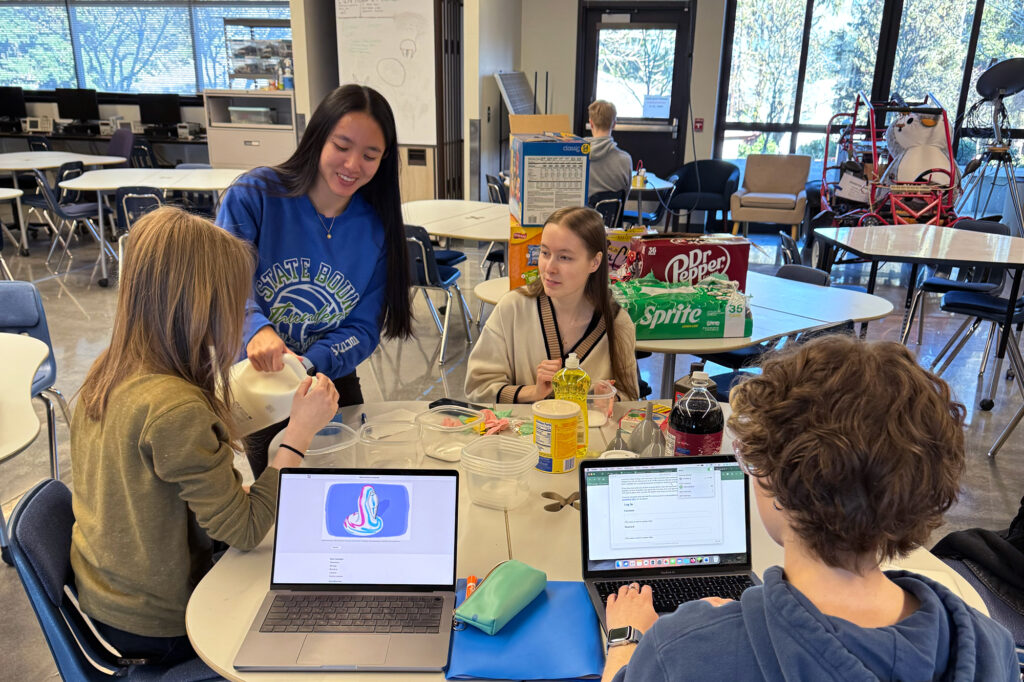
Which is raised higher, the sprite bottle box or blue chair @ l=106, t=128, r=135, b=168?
blue chair @ l=106, t=128, r=135, b=168

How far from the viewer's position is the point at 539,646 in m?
1.12

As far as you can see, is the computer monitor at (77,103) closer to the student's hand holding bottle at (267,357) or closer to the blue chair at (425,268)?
the blue chair at (425,268)

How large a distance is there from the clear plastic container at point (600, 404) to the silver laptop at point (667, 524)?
0.60 metres

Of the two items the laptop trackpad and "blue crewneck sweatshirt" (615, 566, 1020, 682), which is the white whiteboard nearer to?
the laptop trackpad

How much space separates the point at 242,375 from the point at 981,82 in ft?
22.5

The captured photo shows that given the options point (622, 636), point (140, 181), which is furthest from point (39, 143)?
point (622, 636)

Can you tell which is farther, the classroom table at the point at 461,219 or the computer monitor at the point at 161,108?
the computer monitor at the point at 161,108

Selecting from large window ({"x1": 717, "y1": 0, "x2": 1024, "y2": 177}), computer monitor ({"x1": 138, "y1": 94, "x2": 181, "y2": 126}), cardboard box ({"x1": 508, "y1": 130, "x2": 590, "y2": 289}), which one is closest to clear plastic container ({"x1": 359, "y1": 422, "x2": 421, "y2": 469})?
cardboard box ({"x1": 508, "y1": 130, "x2": 590, "y2": 289})

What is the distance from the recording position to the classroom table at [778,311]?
2.60m

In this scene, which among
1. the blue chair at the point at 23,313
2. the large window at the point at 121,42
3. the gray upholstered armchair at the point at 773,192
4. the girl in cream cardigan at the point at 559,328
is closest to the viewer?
the girl in cream cardigan at the point at 559,328

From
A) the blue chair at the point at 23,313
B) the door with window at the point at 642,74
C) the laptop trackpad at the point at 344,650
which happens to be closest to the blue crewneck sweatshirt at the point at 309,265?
the laptop trackpad at the point at 344,650

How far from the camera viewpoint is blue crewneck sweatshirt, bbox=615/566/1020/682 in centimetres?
73

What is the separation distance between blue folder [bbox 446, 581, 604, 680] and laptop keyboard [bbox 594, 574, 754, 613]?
5 cm

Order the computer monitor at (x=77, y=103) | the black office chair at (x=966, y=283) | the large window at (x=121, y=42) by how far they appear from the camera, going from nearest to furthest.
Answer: the black office chair at (x=966, y=283)
the computer monitor at (x=77, y=103)
the large window at (x=121, y=42)
